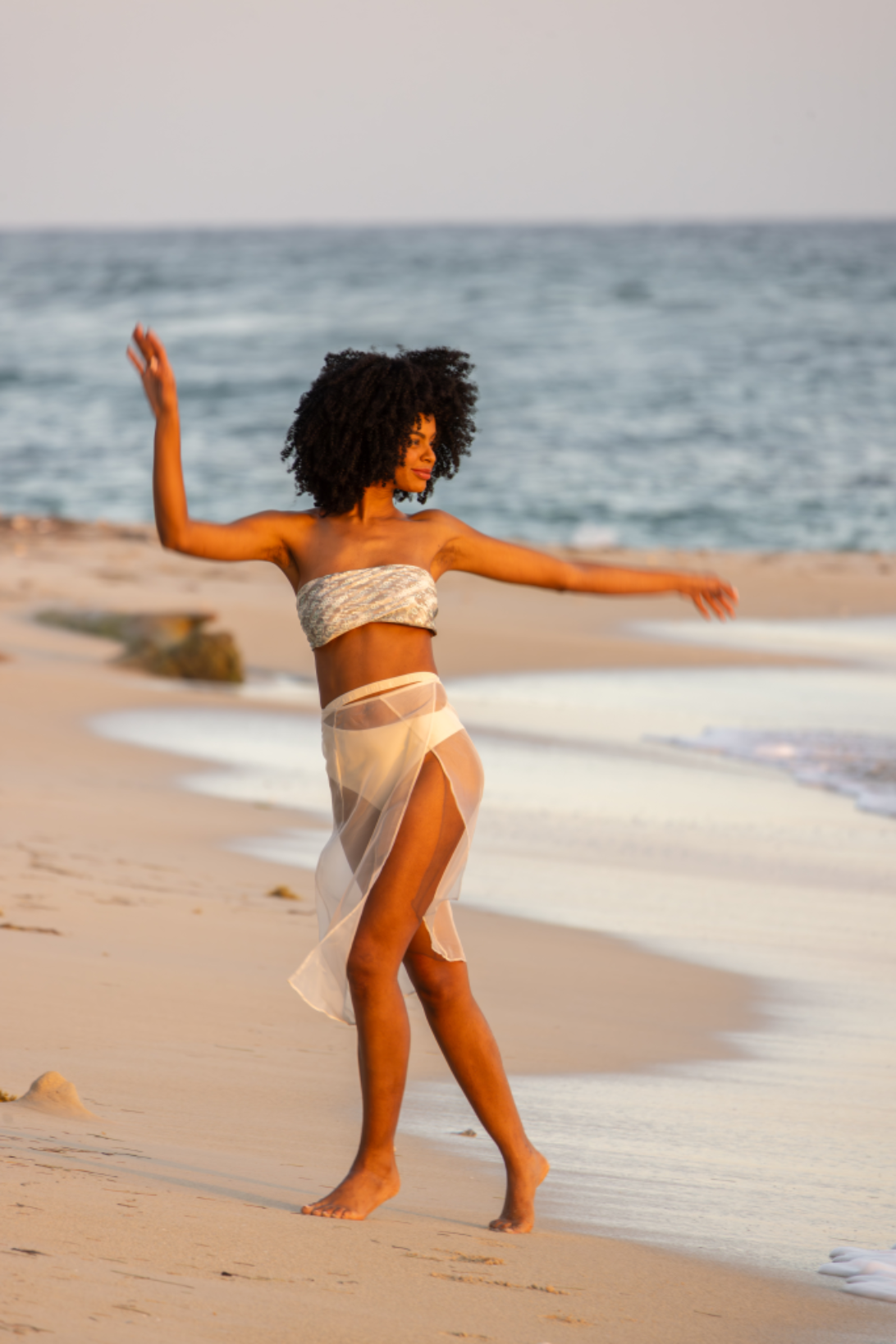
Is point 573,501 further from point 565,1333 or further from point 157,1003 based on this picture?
point 565,1333

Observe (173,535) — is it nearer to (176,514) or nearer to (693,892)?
(176,514)

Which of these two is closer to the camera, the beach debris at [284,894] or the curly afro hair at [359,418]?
the curly afro hair at [359,418]

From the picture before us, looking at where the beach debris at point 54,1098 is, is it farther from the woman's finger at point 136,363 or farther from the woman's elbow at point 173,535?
the woman's finger at point 136,363

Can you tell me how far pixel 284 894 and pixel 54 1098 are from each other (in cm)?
269

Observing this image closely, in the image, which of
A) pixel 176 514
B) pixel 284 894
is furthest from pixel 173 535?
pixel 284 894

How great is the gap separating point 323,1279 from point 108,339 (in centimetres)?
4281

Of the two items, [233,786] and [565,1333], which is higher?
[565,1333]

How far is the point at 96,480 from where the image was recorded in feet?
94.9

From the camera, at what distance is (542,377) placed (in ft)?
124

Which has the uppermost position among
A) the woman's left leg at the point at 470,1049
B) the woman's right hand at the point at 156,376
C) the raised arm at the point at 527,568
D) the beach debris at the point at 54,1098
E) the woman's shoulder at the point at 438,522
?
the woman's right hand at the point at 156,376

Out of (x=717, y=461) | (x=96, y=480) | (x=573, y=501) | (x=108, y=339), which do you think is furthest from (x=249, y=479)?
(x=108, y=339)

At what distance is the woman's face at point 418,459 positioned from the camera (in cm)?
371

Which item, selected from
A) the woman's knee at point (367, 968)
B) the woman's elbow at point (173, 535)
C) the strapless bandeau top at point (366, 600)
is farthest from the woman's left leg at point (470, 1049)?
the woman's elbow at point (173, 535)

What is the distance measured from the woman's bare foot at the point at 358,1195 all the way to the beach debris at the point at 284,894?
117 inches
